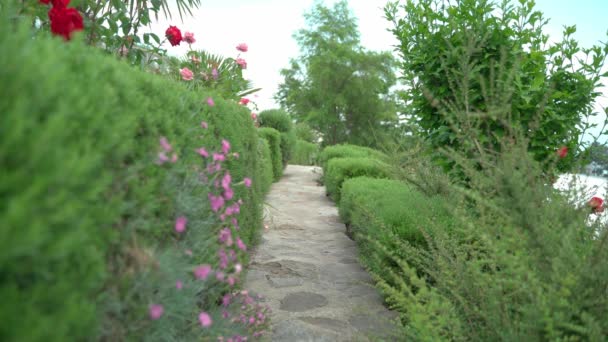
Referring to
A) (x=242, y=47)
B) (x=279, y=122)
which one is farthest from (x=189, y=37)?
(x=279, y=122)

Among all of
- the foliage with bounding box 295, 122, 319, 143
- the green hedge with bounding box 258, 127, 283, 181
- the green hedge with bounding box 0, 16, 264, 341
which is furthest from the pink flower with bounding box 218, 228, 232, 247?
the foliage with bounding box 295, 122, 319, 143

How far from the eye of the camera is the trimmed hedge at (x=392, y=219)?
3.39m

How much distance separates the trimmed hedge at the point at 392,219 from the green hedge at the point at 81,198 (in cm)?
146

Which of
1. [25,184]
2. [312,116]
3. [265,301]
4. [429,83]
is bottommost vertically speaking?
[265,301]

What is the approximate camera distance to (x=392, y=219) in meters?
3.62

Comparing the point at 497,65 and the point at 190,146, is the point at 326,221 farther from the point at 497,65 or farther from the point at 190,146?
the point at 190,146

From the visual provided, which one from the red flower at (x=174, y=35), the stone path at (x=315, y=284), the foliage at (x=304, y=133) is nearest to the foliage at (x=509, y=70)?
the stone path at (x=315, y=284)

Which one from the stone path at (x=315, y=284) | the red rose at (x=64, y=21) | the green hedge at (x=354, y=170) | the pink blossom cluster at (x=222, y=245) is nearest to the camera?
the pink blossom cluster at (x=222, y=245)

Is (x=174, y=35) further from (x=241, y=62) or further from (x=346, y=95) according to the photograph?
(x=346, y=95)

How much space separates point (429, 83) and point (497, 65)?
69 centimetres

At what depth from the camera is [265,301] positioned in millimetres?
3678

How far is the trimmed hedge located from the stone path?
0.95 feet

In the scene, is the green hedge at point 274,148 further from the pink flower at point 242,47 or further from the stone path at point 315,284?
the pink flower at point 242,47

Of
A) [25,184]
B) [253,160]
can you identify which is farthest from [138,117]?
[253,160]
